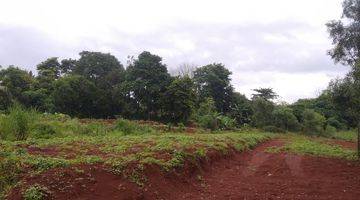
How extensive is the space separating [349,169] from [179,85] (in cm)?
2182

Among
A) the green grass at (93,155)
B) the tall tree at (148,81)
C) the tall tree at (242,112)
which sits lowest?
the green grass at (93,155)

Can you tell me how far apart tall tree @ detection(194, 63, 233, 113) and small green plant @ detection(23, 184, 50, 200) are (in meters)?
41.9

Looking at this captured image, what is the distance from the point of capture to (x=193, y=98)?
121ft

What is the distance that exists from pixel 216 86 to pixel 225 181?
126 feet

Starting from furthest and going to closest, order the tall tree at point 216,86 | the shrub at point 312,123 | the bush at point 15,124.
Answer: the tall tree at point 216,86
the shrub at point 312,123
the bush at point 15,124

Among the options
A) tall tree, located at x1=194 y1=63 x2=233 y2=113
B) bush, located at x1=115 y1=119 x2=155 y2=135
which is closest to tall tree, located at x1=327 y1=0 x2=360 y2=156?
bush, located at x1=115 y1=119 x2=155 y2=135

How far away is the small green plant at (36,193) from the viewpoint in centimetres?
777

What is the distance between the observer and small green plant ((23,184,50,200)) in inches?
306

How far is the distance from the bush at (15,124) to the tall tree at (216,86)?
35.3 metres

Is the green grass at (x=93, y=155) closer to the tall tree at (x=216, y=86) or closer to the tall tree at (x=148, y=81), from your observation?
the tall tree at (x=148, y=81)

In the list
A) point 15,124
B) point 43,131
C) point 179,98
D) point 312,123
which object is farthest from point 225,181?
point 312,123

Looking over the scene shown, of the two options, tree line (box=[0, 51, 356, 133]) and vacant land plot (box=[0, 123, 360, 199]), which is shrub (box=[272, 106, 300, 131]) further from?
vacant land plot (box=[0, 123, 360, 199])

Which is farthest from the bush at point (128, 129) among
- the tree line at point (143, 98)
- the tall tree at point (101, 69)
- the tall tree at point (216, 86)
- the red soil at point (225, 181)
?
the tall tree at point (216, 86)

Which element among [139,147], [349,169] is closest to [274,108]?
[349,169]
